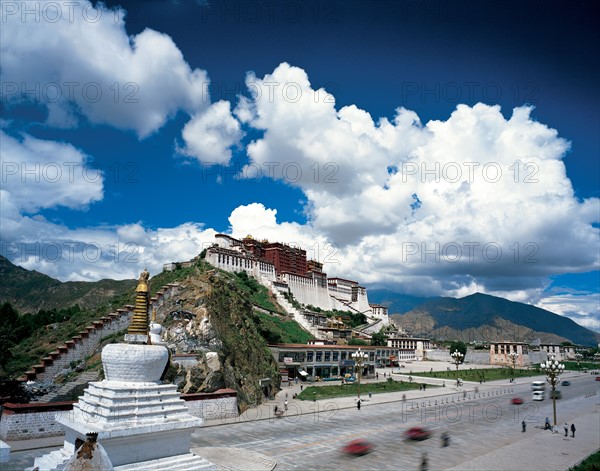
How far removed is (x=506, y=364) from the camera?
10419 cm

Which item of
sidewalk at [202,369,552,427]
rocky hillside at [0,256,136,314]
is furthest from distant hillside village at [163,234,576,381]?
rocky hillside at [0,256,136,314]

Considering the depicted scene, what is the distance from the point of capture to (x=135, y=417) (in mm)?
14008

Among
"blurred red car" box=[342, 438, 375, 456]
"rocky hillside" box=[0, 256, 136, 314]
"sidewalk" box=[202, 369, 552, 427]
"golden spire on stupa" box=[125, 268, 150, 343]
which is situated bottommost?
"sidewalk" box=[202, 369, 552, 427]

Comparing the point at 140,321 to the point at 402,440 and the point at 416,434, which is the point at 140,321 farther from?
the point at 416,434

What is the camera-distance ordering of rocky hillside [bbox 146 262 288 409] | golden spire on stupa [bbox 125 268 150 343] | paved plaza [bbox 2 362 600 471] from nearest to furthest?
1. golden spire on stupa [bbox 125 268 150 343]
2. paved plaza [bbox 2 362 600 471]
3. rocky hillside [bbox 146 262 288 409]

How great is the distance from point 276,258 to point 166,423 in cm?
10740

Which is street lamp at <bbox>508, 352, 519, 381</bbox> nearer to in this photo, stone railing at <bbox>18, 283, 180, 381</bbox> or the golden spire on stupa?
stone railing at <bbox>18, 283, 180, 381</bbox>

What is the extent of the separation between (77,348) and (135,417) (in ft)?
84.4

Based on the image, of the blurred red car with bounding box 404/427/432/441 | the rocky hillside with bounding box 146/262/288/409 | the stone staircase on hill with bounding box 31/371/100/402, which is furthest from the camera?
the rocky hillside with bounding box 146/262/288/409

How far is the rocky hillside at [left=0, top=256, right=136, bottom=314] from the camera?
13412cm

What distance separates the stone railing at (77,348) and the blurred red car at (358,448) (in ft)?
76.6

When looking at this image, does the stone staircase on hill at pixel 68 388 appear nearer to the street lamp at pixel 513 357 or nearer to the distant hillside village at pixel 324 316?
the distant hillside village at pixel 324 316

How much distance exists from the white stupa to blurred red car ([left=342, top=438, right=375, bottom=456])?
10466mm

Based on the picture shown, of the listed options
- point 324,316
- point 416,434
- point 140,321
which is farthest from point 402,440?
point 324,316
